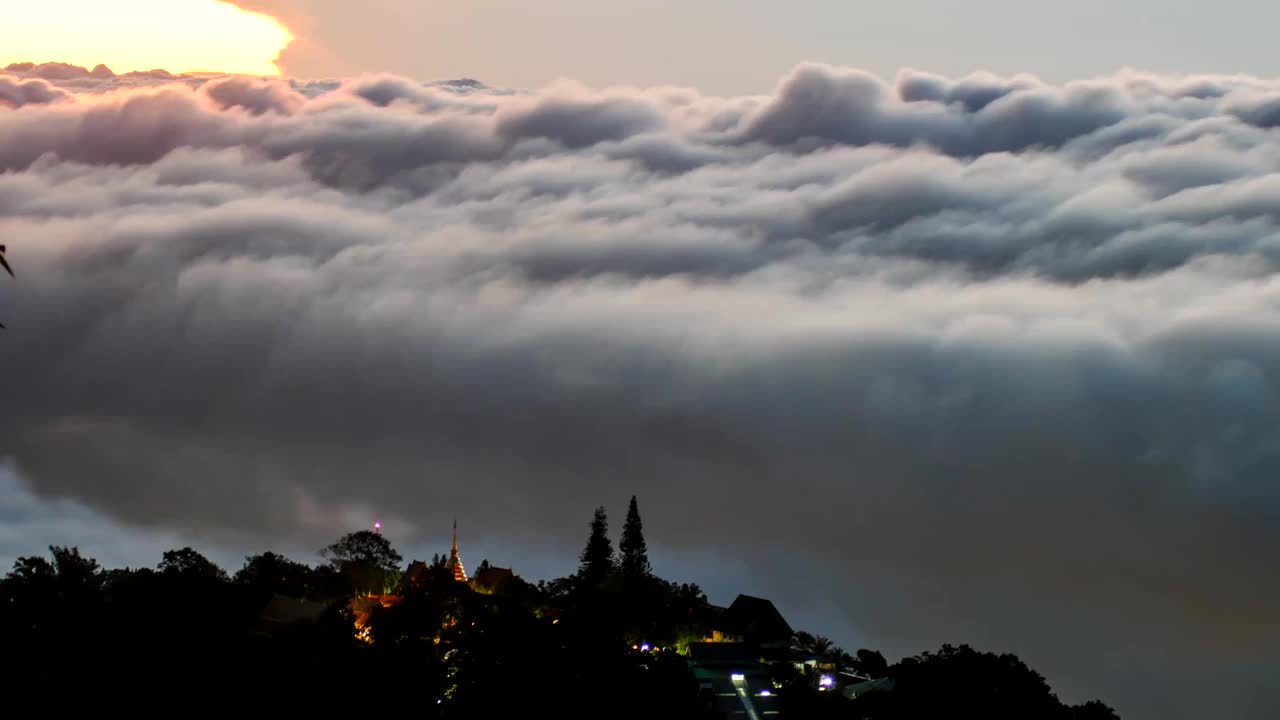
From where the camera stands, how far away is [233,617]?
105 m

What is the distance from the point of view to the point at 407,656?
10588cm

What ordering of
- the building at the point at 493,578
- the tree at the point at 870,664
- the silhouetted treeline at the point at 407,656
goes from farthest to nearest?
1. the tree at the point at 870,664
2. the building at the point at 493,578
3. the silhouetted treeline at the point at 407,656

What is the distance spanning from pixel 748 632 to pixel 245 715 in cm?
6901

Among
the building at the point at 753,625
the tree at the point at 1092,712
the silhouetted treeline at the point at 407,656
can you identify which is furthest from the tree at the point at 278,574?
the tree at the point at 1092,712

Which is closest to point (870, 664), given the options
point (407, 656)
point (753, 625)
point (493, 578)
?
point (753, 625)

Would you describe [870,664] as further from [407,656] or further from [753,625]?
[407,656]

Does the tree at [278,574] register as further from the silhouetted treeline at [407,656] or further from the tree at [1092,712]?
the tree at [1092,712]

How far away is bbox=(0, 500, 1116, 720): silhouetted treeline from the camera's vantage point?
318 ft

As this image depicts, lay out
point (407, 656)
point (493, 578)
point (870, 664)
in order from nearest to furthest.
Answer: point (407, 656)
point (493, 578)
point (870, 664)

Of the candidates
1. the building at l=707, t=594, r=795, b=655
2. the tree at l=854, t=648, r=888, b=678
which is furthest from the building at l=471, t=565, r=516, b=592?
the tree at l=854, t=648, r=888, b=678

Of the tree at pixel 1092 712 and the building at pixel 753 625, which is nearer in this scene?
the tree at pixel 1092 712

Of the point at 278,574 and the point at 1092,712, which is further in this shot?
the point at 278,574

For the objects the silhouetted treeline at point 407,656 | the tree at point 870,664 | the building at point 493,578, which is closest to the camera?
the silhouetted treeline at point 407,656

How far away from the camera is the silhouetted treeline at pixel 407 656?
96.9 metres
